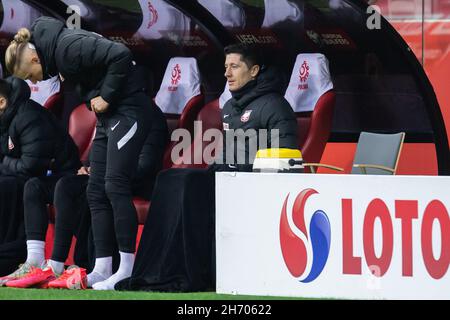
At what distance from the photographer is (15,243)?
29.5 feet

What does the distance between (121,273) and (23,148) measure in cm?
120

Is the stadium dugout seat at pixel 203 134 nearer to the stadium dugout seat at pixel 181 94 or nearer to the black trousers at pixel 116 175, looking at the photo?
the stadium dugout seat at pixel 181 94

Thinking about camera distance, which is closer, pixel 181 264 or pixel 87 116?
pixel 181 264

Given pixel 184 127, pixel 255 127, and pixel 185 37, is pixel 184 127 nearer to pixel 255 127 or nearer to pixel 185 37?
pixel 185 37

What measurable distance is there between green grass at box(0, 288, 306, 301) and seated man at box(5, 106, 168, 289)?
13cm

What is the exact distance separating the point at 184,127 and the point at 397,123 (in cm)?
157

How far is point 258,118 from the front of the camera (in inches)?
344

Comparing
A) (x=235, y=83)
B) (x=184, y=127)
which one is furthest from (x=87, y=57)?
(x=184, y=127)

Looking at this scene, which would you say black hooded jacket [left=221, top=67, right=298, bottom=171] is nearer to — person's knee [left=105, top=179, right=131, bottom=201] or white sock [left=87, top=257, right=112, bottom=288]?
person's knee [left=105, top=179, right=131, bottom=201]

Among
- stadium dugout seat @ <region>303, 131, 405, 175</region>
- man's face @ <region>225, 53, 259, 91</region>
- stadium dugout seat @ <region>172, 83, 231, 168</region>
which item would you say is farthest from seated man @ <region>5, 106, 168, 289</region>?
stadium dugout seat @ <region>303, 131, 405, 175</region>

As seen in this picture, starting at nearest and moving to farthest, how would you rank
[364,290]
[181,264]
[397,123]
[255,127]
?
1. [364,290]
2. [181,264]
3. [255,127]
4. [397,123]

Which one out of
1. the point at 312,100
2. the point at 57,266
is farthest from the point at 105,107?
the point at 312,100

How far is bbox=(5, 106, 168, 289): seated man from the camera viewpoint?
8469mm

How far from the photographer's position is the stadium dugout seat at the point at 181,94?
10.4m
